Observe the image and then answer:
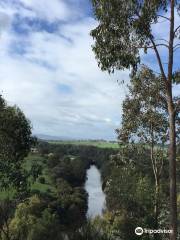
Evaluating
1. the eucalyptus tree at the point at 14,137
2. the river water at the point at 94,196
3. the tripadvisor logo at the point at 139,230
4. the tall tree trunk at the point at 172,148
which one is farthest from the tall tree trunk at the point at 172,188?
the river water at the point at 94,196

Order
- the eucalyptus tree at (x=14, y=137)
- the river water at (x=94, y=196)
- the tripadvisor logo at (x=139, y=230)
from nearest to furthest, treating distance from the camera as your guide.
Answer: the eucalyptus tree at (x=14, y=137)
the tripadvisor logo at (x=139, y=230)
the river water at (x=94, y=196)

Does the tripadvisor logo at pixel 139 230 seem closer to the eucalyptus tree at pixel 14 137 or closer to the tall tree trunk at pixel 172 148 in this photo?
the eucalyptus tree at pixel 14 137

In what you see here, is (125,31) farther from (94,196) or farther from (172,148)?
(94,196)

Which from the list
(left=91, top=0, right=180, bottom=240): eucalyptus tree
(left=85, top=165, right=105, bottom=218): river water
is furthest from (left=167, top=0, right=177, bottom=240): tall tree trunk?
(left=85, top=165, right=105, bottom=218): river water

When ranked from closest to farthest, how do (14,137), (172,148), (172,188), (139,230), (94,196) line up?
(172,188)
(172,148)
(14,137)
(139,230)
(94,196)

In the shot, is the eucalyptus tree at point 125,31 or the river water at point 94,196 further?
the river water at point 94,196

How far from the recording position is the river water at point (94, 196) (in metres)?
110

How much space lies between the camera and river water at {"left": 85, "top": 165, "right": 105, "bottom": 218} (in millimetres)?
109562

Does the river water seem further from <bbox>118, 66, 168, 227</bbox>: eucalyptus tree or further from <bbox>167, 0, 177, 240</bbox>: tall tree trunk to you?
<bbox>167, 0, 177, 240</bbox>: tall tree trunk

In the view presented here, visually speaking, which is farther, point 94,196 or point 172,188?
point 94,196

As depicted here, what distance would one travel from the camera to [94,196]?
5354 inches

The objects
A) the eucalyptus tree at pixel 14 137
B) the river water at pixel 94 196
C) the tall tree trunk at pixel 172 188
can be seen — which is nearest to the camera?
the tall tree trunk at pixel 172 188

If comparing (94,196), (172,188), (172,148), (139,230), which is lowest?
(94,196)

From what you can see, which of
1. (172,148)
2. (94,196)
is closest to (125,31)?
(172,148)
